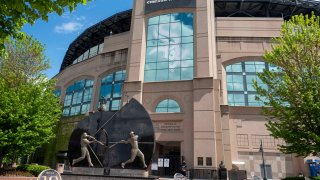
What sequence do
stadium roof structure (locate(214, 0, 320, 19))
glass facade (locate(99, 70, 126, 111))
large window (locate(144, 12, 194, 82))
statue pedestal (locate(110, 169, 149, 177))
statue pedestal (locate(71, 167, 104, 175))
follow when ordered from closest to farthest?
statue pedestal (locate(110, 169, 149, 177)), statue pedestal (locate(71, 167, 104, 175)), large window (locate(144, 12, 194, 82)), glass facade (locate(99, 70, 126, 111)), stadium roof structure (locate(214, 0, 320, 19))

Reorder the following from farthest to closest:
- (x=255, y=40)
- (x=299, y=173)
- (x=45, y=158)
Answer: (x=45, y=158) < (x=255, y=40) < (x=299, y=173)

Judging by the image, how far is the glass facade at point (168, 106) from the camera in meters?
29.5

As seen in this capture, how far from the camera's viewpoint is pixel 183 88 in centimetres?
2962

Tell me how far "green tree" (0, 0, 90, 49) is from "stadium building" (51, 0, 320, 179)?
20951 mm

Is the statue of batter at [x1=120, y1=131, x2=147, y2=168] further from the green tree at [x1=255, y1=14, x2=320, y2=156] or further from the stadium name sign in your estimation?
the stadium name sign

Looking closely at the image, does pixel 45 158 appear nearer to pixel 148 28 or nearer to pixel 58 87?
pixel 58 87

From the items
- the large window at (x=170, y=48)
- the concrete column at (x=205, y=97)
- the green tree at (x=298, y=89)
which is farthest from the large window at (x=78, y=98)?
the green tree at (x=298, y=89)

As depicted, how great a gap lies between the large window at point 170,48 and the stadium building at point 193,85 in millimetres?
115

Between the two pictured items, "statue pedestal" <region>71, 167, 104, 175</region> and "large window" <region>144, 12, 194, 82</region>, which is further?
"large window" <region>144, 12, 194, 82</region>

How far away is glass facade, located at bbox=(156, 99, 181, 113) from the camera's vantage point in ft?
96.8

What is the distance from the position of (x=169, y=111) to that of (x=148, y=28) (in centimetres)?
1147

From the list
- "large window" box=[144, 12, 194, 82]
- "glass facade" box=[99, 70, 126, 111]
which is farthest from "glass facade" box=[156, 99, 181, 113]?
"glass facade" box=[99, 70, 126, 111]

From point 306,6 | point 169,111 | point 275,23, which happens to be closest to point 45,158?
point 169,111

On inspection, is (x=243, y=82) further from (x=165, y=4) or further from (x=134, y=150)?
(x=134, y=150)
